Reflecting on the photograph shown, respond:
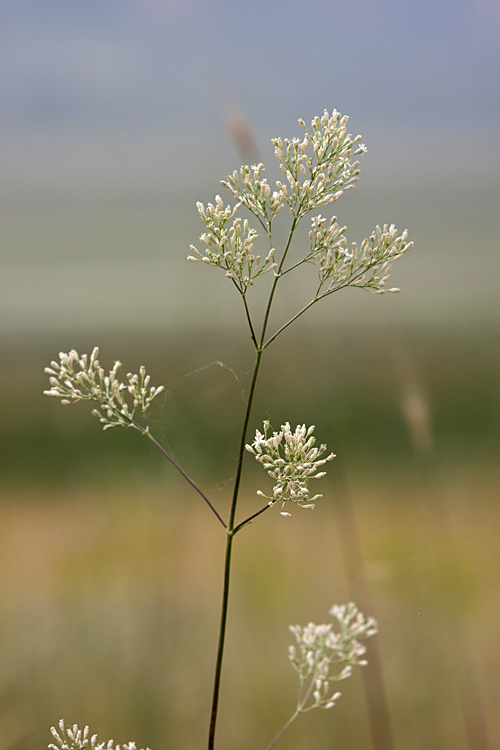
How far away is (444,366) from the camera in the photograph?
17.7 ft

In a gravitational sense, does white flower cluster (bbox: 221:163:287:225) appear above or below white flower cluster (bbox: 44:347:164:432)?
above

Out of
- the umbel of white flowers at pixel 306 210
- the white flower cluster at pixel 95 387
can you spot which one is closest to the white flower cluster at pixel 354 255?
the umbel of white flowers at pixel 306 210

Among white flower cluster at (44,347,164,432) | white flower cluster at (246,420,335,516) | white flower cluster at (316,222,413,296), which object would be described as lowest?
white flower cluster at (246,420,335,516)

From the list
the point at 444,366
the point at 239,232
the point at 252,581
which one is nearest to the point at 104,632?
the point at 252,581

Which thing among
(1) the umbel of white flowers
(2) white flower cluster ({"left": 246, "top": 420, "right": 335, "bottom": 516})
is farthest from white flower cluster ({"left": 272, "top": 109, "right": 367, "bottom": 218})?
(2) white flower cluster ({"left": 246, "top": 420, "right": 335, "bottom": 516})

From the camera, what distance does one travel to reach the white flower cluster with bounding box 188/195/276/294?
76 centimetres

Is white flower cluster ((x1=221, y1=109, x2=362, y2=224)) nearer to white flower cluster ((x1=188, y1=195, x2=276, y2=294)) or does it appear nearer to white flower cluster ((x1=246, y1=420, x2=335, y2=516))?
white flower cluster ((x1=188, y1=195, x2=276, y2=294))

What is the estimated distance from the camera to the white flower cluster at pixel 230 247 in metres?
0.76

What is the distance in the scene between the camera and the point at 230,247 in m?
0.80

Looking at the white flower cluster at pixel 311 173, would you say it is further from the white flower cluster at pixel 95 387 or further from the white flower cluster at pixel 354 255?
the white flower cluster at pixel 95 387

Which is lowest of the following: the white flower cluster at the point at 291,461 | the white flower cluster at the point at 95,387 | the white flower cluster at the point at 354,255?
the white flower cluster at the point at 291,461

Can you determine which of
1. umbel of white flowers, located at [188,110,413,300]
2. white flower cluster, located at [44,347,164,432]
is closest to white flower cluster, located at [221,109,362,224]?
umbel of white flowers, located at [188,110,413,300]

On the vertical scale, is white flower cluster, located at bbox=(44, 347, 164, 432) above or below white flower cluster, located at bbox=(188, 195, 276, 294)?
below

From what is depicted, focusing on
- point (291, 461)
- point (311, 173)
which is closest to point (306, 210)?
point (311, 173)
